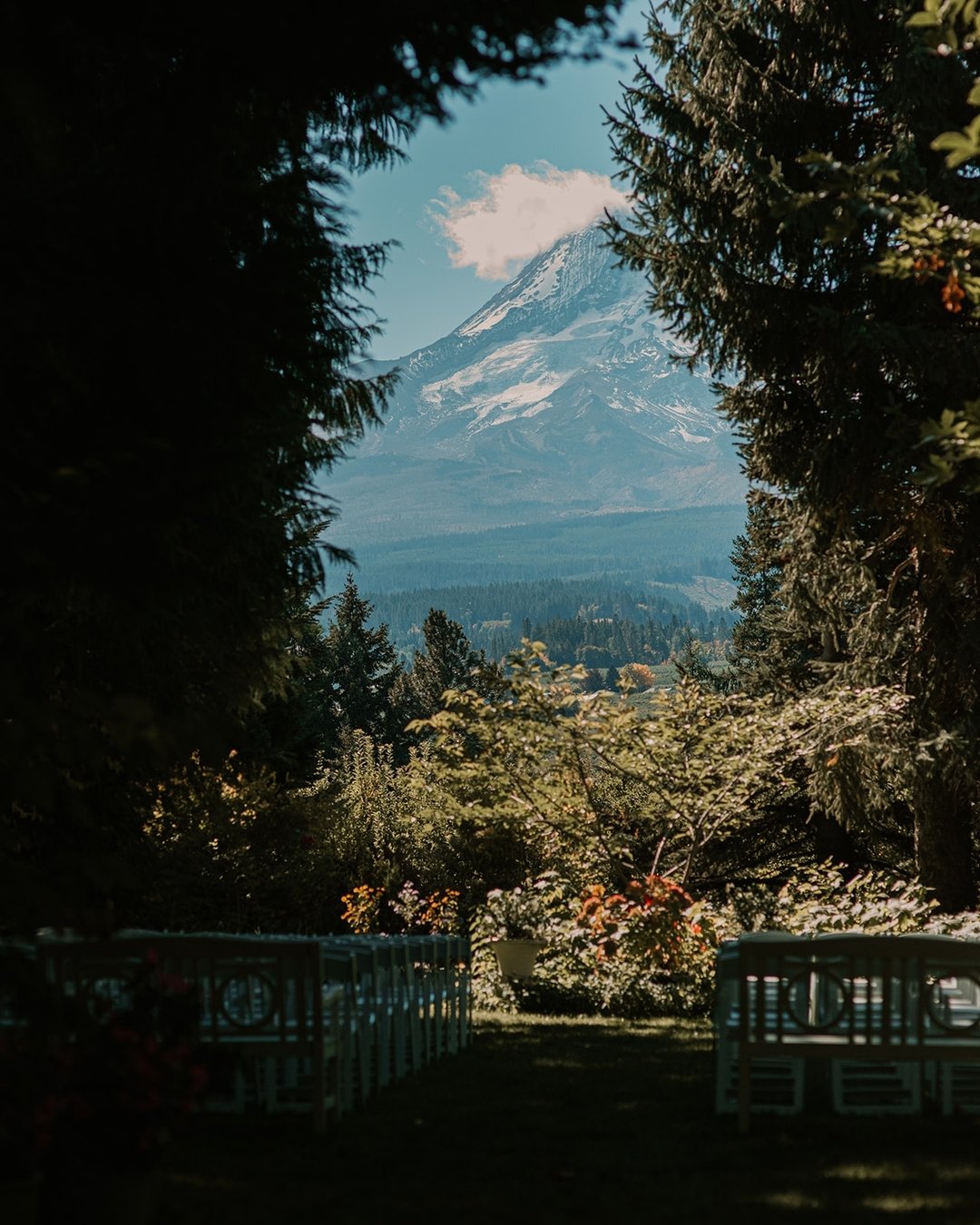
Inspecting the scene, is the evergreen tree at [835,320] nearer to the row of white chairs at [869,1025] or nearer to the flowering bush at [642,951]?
the flowering bush at [642,951]

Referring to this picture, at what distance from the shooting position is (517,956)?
1004cm

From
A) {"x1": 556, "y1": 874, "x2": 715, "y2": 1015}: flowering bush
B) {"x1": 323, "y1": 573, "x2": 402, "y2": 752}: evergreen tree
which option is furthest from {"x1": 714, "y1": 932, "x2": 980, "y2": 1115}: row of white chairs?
{"x1": 323, "y1": 573, "x2": 402, "y2": 752}: evergreen tree

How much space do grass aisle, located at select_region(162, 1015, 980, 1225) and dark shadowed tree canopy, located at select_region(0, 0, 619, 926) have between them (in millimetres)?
1393

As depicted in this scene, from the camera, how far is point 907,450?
10.1 m

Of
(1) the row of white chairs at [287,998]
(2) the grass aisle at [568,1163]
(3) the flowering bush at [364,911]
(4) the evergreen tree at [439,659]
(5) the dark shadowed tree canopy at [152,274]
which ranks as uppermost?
(4) the evergreen tree at [439,659]

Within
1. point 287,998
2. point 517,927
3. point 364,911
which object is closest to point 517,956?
point 517,927

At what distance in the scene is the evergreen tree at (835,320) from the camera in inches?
402

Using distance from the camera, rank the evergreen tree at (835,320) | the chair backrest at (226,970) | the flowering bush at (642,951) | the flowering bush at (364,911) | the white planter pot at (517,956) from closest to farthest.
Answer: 1. the chair backrest at (226,970)
2. the flowering bush at (642,951)
3. the white planter pot at (517,956)
4. the evergreen tree at (835,320)
5. the flowering bush at (364,911)

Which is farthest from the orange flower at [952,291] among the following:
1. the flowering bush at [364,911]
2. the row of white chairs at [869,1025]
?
the flowering bush at [364,911]

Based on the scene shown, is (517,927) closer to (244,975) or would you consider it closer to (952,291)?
(244,975)

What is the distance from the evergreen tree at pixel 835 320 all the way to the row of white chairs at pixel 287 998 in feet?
19.8

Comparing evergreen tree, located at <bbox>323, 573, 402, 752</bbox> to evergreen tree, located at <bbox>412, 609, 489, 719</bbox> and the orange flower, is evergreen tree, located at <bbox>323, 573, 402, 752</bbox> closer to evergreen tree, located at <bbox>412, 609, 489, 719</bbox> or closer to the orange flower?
evergreen tree, located at <bbox>412, 609, 489, 719</bbox>

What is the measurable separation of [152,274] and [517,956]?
267 inches

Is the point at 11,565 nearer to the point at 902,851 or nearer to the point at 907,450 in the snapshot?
the point at 907,450
